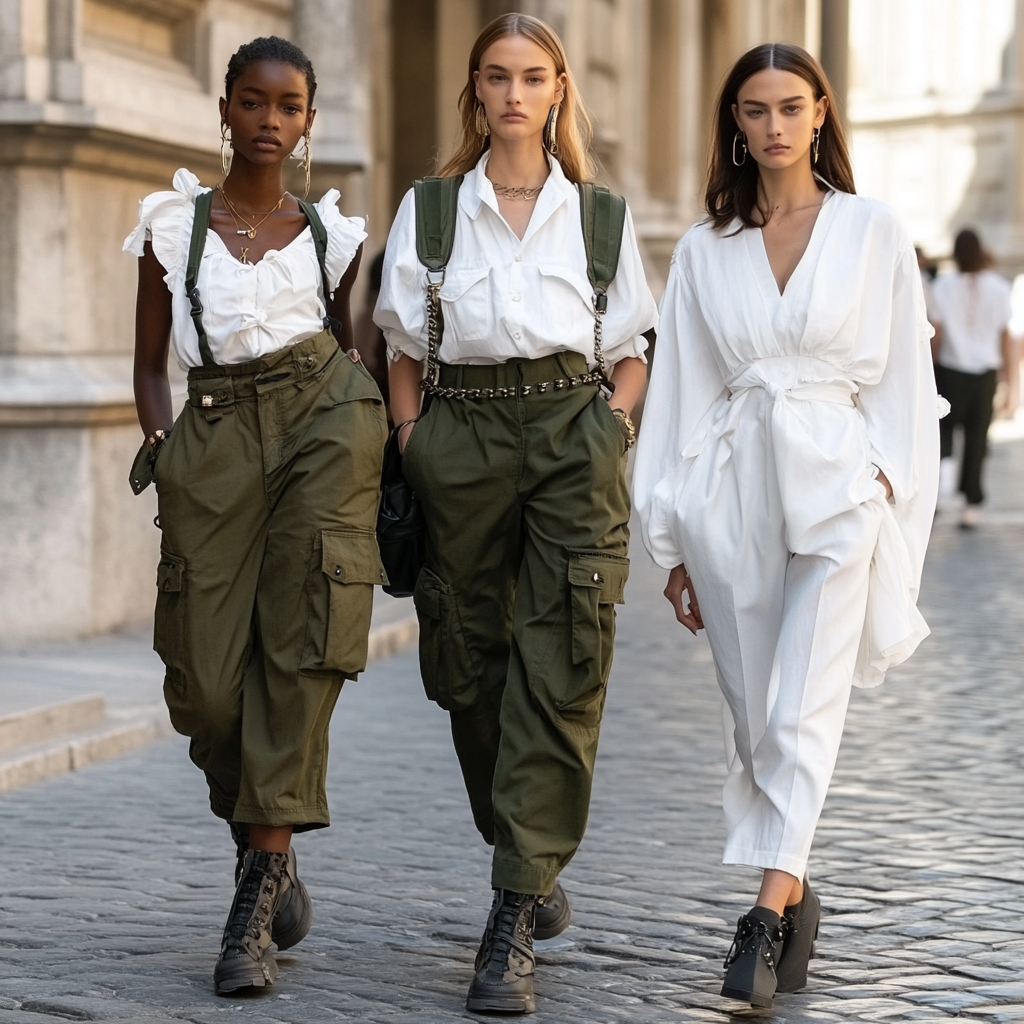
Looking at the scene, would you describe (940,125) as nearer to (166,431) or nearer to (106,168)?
(106,168)

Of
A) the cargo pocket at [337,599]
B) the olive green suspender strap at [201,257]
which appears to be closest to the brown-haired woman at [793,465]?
the cargo pocket at [337,599]

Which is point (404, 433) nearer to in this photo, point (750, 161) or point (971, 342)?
point (750, 161)

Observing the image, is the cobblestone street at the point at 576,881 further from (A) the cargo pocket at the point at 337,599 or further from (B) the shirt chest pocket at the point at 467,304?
(B) the shirt chest pocket at the point at 467,304

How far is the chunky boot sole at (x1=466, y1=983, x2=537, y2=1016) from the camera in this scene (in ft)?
13.2

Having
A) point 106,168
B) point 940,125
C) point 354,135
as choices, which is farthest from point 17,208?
point 940,125

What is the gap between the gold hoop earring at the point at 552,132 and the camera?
14.6ft

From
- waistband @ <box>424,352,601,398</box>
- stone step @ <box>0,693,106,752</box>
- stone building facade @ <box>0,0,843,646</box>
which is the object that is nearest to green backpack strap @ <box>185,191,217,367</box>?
waistband @ <box>424,352,601,398</box>

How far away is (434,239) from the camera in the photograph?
172 inches

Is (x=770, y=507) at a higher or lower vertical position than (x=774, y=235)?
lower

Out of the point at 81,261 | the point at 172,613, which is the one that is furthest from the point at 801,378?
the point at 81,261

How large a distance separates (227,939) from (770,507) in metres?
1.43

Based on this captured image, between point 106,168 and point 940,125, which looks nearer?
point 106,168

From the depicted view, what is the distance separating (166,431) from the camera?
4402mm

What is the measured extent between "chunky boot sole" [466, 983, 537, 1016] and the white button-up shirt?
51.3 inches
